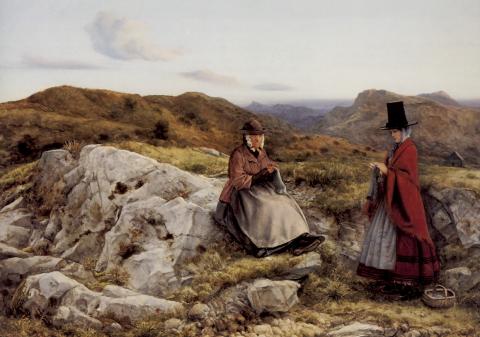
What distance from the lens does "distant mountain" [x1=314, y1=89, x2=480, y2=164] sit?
1210 centimetres

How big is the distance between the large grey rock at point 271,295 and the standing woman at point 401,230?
129cm

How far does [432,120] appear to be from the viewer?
13039mm

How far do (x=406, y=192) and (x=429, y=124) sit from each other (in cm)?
572

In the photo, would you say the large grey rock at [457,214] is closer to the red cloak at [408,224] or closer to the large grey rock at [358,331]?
the red cloak at [408,224]

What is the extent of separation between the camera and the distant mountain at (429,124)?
12102 mm

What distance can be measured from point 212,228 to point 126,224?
1599 millimetres

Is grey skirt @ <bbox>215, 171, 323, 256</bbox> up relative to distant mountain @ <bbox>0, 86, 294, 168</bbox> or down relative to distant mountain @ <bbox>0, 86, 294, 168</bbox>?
down

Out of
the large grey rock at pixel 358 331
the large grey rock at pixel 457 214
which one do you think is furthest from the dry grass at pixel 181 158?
the large grey rock at pixel 358 331

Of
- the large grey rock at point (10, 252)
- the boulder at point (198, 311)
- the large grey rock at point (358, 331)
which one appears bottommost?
the large grey rock at point (358, 331)

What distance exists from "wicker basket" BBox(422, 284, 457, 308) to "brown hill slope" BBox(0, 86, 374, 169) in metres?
4.91

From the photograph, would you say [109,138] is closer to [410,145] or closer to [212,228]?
[212,228]

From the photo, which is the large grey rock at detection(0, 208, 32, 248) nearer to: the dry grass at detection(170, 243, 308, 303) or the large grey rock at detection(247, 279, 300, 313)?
the dry grass at detection(170, 243, 308, 303)

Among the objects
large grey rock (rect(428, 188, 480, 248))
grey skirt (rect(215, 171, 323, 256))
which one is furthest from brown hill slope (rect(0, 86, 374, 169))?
large grey rock (rect(428, 188, 480, 248))

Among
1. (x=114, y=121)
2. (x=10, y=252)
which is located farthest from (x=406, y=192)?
(x=114, y=121)
